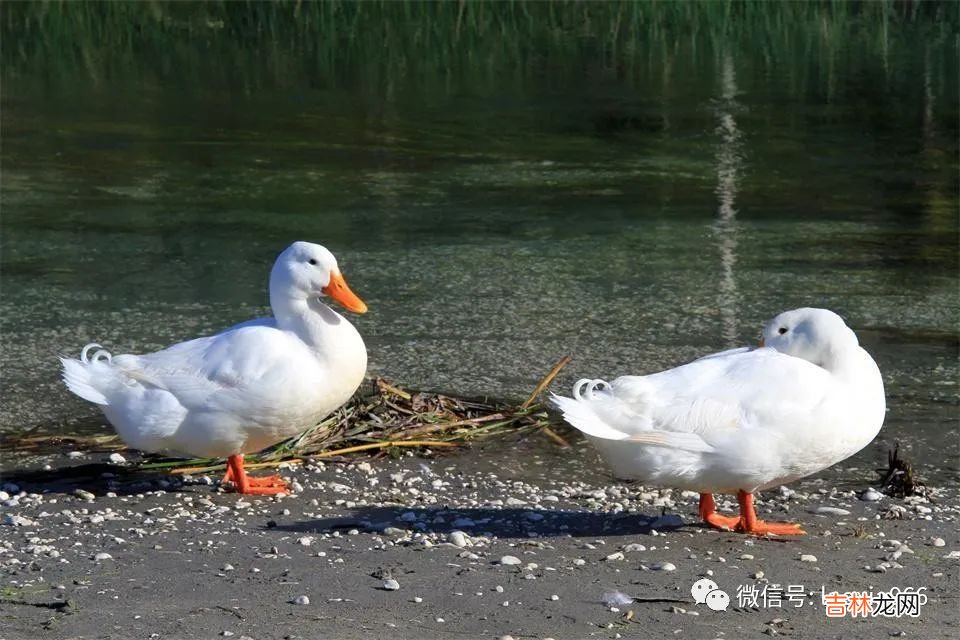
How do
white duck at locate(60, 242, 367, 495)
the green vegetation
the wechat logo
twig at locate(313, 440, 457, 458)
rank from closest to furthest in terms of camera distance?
the wechat logo → white duck at locate(60, 242, 367, 495) → twig at locate(313, 440, 457, 458) → the green vegetation

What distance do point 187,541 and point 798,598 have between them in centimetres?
208

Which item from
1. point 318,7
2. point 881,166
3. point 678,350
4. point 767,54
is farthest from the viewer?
point 318,7

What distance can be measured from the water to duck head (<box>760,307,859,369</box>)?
1.30 metres

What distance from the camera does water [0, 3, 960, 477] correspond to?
844 centimetres

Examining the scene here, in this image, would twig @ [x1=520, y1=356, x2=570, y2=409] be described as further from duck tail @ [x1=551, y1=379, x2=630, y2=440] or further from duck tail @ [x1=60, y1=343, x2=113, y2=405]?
duck tail @ [x1=60, y1=343, x2=113, y2=405]

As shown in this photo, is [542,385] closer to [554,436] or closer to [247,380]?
[554,436]

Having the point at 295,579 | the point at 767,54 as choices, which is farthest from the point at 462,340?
the point at 767,54

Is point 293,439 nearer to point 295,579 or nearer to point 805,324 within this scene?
point 295,579

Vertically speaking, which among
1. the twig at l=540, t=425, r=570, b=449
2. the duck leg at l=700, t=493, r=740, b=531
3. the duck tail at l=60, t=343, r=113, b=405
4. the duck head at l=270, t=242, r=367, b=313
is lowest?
the twig at l=540, t=425, r=570, b=449

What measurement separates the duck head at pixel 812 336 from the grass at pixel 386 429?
61.4 inches

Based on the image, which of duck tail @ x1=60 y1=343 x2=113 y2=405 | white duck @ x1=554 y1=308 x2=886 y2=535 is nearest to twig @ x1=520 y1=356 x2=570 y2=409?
white duck @ x1=554 y1=308 x2=886 y2=535

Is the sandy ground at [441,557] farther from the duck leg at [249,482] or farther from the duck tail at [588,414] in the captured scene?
the duck tail at [588,414]

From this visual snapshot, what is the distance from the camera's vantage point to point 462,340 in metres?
8.41

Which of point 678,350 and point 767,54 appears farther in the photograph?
point 767,54
